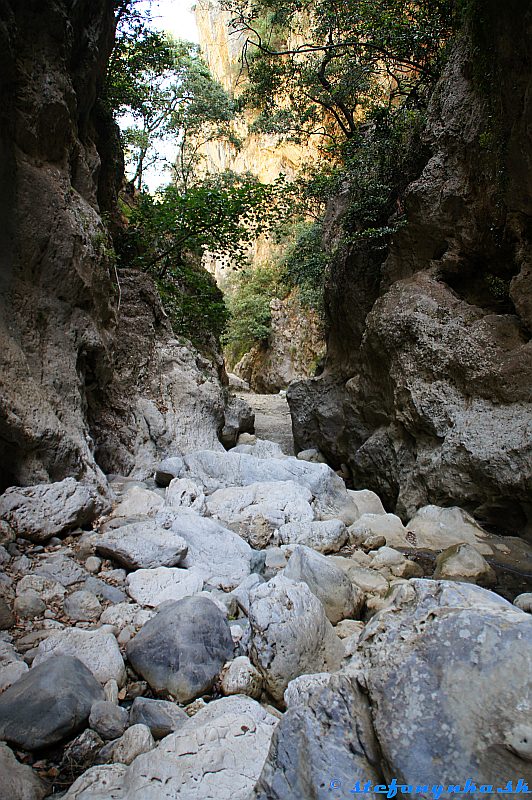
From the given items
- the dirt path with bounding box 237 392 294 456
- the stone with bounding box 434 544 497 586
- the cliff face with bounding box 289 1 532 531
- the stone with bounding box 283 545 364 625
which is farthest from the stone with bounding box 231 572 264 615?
the dirt path with bounding box 237 392 294 456

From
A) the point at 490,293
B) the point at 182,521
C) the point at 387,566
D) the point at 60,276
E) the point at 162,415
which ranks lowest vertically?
the point at 387,566

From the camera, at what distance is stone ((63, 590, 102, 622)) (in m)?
3.13

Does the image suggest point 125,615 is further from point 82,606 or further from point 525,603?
point 525,603

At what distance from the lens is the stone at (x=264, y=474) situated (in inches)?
244

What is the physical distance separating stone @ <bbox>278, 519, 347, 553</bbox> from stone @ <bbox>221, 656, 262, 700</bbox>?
233 centimetres

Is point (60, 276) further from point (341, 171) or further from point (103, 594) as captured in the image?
point (341, 171)

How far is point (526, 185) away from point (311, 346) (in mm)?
16889

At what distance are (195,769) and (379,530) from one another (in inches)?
162

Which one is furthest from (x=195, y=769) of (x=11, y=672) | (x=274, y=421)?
(x=274, y=421)

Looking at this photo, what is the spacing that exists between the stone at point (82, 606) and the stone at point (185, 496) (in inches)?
74.4

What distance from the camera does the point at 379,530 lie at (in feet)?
18.3

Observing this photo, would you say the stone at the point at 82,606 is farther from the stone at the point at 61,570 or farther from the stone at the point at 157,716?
the stone at the point at 157,716

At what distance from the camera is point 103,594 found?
3434mm

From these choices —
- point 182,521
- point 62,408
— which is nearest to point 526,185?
point 182,521
